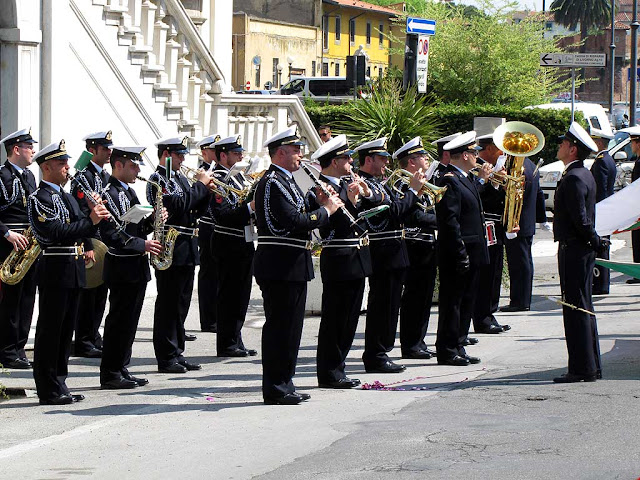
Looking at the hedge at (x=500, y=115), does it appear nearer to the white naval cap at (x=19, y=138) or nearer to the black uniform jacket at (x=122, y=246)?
the white naval cap at (x=19, y=138)

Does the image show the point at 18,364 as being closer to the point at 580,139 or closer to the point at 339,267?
the point at 339,267

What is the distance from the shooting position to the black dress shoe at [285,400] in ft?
30.1

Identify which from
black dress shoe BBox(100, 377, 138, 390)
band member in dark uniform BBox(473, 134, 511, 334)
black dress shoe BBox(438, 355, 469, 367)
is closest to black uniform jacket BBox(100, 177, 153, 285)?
black dress shoe BBox(100, 377, 138, 390)

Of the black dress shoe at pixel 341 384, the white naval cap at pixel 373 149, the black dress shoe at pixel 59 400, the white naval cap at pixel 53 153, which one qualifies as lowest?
the black dress shoe at pixel 59 400

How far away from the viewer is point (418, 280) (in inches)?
455

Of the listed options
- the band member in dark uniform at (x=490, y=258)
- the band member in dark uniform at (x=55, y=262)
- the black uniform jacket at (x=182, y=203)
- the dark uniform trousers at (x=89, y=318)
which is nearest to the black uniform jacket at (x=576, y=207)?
the band member in dark uniform at (x=490, y=258)

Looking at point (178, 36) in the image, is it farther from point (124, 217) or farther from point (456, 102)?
point (456, 102)

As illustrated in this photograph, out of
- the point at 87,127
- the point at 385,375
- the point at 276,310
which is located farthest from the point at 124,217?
the point at 87,127

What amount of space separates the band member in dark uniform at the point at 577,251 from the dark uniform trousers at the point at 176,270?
3165 mm

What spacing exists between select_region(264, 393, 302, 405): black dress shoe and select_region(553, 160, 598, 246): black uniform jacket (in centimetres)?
259

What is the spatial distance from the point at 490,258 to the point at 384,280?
2.97 metres

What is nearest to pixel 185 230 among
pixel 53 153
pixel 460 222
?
pixel 53 153

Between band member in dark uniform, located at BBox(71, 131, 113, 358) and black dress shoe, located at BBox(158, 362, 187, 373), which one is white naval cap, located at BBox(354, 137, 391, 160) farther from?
black dress shoe, located at BBox(158, 362, 187, 373)

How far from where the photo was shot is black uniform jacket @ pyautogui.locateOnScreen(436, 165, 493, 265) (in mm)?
10852
